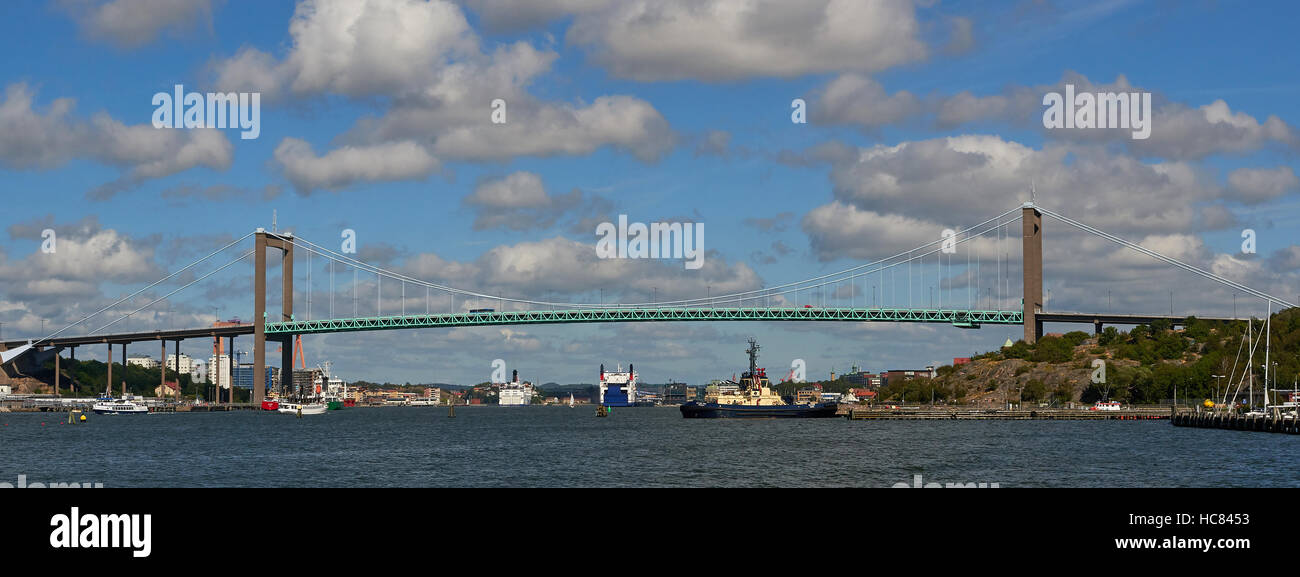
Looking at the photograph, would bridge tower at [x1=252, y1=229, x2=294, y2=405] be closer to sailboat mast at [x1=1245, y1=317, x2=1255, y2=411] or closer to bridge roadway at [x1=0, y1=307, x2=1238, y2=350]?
bridge roadway at [x1=0, y1=307, x2=1238, y2=350]

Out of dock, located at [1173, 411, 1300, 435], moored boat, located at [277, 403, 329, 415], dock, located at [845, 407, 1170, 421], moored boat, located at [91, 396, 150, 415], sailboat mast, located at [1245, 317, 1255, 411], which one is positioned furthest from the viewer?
moored boat, located at [277, 403, 329, 415]

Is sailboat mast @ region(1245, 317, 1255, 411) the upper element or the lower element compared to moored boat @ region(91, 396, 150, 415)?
upper

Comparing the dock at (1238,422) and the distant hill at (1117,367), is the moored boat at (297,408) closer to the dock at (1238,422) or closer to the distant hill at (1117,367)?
the distant hill at (1117,367)

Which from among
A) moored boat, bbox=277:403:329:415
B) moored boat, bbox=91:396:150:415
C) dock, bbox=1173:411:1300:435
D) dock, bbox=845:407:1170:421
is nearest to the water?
dock, bbox=1173:411:1300:435

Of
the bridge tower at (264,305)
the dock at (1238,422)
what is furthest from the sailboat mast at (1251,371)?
the bridge tower at (264,305)

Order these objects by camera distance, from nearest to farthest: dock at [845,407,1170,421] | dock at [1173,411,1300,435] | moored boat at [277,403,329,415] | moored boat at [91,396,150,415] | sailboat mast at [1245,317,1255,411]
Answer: dock at [1173,411,1300,435] < sailboat mast at [1245,317,1255,411] < dock at [845,407,1170,421] < moored boat at [91,396,150,415] < moored boat at [277,403,329,415]

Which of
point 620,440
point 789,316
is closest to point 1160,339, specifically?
point 789,316
